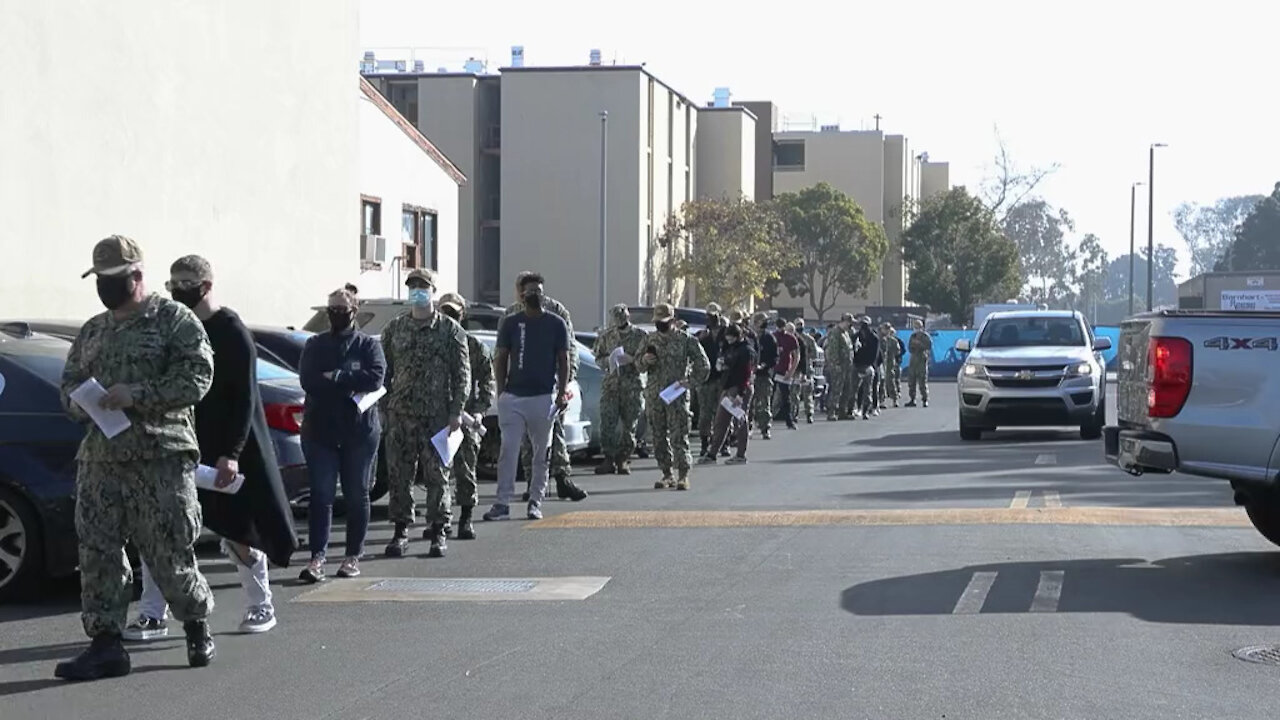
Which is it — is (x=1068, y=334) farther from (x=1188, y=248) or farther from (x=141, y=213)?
(x=1188, y=248)

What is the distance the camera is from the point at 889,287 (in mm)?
99188

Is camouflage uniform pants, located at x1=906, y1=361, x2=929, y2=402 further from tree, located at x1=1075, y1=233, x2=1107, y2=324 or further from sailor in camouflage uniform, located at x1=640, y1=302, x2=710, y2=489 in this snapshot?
tree, located at x1=1075, y1=233, x2=1107, y2=324

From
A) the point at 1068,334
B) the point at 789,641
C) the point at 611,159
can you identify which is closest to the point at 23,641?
the point at 789,641

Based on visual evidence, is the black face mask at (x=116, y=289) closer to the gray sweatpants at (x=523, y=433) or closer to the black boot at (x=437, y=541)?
the black boot at (x=437, y=541)

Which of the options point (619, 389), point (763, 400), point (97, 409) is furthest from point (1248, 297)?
point (97, 409)

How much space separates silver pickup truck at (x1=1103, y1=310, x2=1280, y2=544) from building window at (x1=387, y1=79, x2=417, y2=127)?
53880 mm

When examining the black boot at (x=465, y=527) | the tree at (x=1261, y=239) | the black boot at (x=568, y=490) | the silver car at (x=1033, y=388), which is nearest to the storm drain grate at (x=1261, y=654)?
the black boot at (x=465, y=527)

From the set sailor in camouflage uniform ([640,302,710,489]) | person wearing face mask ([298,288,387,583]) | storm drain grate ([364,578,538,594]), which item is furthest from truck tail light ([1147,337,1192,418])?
sailor in camouflage uniform ([640,302,710,489])

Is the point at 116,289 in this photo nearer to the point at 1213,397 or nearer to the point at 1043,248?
the point at 1213,397

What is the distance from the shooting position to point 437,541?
40.1 feet

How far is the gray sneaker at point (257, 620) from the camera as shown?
923 centimetres

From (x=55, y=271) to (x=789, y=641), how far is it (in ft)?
50.1

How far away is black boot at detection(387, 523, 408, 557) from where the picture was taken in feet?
40.2

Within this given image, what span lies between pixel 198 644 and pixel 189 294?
1.68 m
